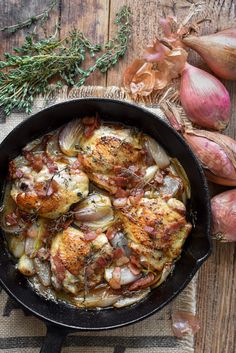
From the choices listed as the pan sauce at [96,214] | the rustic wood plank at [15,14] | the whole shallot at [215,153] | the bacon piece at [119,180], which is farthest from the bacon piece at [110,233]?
the rustic wood plank at [15,14]

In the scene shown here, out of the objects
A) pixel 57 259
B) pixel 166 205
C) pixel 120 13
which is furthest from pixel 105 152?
pixel 120 13

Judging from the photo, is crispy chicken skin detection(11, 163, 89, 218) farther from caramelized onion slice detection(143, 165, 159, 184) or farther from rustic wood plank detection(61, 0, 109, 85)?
rustic wood plank detection(61, 0, 109, 85)

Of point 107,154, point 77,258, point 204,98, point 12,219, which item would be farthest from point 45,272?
point 204,98

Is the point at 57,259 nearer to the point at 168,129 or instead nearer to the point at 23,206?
the point at 23,206

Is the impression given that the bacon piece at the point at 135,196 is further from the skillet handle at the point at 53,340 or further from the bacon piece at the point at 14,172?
the skillet handle at the point at 53,340

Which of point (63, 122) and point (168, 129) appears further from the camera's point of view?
point (63, 122)

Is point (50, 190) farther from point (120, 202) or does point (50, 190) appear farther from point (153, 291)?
point (153, 291)

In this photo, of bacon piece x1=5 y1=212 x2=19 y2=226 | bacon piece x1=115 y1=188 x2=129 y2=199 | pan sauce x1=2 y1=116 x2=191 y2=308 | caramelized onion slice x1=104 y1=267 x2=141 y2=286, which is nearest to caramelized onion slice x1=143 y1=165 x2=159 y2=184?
pan sauce x1=2 y1=116 x2=191 y2=308
